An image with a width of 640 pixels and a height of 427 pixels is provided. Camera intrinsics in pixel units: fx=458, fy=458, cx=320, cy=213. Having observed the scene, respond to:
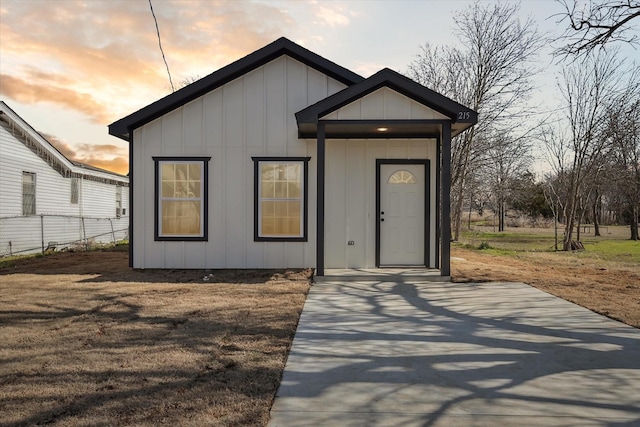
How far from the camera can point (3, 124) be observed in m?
15.6

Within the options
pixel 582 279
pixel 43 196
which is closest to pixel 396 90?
pixel 582 279

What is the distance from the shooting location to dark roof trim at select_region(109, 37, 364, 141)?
9828 mm

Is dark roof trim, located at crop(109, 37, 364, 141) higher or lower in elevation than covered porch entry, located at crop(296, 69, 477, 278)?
higher

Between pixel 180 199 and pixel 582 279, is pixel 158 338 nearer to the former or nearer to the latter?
pixel 180 199

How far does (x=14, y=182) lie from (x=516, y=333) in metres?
17.1

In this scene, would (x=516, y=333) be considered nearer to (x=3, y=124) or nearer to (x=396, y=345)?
(x=396, y=345)

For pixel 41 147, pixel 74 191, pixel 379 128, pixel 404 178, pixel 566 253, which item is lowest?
pixel 566 253

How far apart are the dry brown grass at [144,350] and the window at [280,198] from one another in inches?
64.3

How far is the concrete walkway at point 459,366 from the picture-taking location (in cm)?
317

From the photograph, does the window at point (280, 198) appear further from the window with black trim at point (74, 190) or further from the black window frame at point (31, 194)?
the window with black trim at point (74, 190)

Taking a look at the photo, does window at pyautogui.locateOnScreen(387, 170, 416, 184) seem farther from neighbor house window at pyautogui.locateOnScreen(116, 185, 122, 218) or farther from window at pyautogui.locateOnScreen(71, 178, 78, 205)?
neighbor house window at pyautogui.locateOnScreen(116, 185, 122, 218)

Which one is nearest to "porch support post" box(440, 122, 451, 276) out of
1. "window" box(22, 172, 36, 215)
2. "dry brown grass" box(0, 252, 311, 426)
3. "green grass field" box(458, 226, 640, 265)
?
"dry brown grass" box(0, 252, 311, 426)

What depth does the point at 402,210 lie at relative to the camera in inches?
392

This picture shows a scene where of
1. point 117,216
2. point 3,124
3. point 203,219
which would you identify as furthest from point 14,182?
point 203,219
